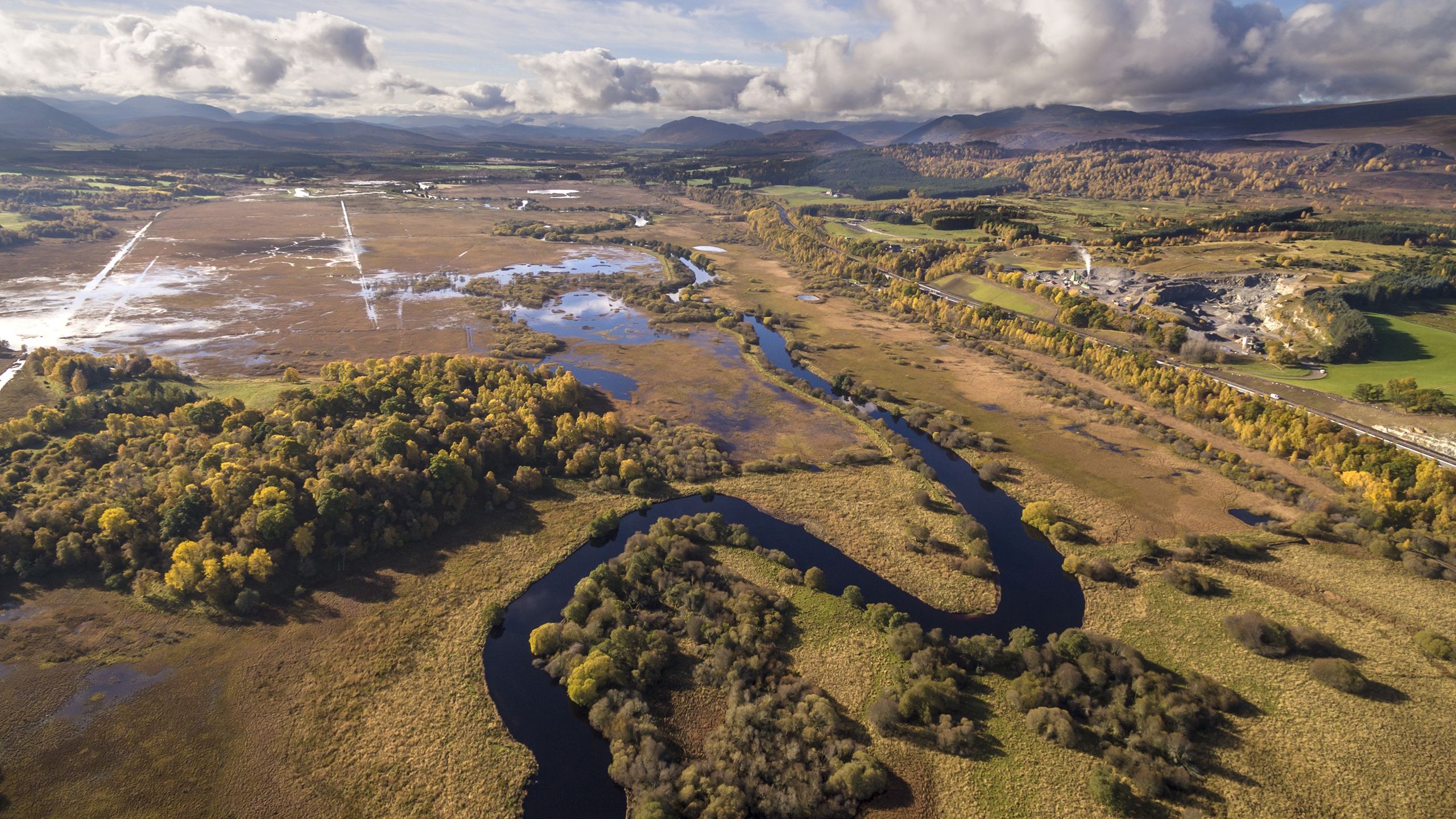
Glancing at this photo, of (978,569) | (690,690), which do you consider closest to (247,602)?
(690,690)

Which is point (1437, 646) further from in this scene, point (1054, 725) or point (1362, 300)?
point (1362, 300)

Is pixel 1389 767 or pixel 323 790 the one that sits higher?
pixel 1389 767

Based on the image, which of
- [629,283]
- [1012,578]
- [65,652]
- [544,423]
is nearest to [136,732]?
[65,652]

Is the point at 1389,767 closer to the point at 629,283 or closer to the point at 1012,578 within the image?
the point at 1012,578

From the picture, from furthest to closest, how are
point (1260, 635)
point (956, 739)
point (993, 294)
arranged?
point (993, 294)
point (1260, 635)
point (956, 739)

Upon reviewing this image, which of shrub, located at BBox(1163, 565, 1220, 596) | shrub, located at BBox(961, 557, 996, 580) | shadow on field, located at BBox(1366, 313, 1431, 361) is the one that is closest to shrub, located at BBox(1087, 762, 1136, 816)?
shrub, located at BBox(961, 557, 996, 580)

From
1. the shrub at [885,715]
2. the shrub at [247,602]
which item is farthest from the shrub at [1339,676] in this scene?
the shrub at [247,602]
